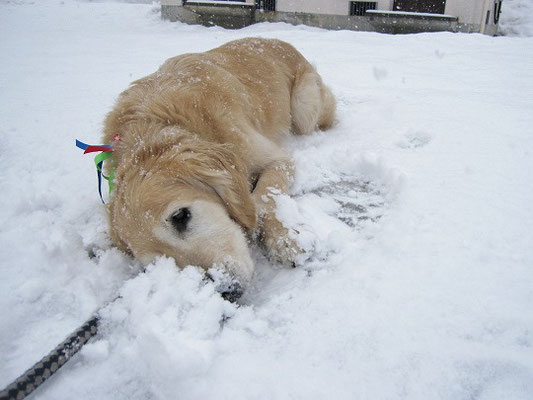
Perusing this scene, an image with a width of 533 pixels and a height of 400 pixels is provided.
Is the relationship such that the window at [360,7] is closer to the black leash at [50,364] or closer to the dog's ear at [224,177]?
the dog's ear at [224,177]

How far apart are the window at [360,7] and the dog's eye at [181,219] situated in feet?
38.9

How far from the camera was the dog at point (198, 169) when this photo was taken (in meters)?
1.75

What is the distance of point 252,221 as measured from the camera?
6.70 ft

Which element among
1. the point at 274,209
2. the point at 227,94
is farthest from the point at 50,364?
the point at 227,94

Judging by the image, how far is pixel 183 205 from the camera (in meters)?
1.78

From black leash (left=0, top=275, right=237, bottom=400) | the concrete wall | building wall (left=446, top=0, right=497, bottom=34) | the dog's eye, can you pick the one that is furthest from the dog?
building wall (left=446, top=0, right=497, bottom=34)

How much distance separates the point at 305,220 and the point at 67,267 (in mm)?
1238

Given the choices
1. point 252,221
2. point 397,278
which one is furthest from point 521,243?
point 252,221

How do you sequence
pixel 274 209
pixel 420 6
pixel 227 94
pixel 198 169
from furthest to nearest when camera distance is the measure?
pixel 420 6 → pixel 227 94 → pixel 274 209 → pixel 198 169

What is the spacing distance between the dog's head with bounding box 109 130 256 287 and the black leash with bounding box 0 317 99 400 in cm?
47

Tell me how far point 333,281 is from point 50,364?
108 cm

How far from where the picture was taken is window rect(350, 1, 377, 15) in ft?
37.6

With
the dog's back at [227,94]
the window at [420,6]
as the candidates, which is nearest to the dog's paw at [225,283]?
the dog's back at [227,94]

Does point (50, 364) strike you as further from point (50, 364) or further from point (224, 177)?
point (224, 177)
